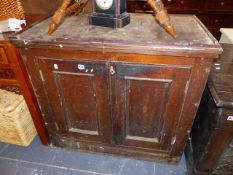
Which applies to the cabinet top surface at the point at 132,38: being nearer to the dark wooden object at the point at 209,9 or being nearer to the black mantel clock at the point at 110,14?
the black mantel clock at the point at 110,14

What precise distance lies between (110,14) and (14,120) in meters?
0.96

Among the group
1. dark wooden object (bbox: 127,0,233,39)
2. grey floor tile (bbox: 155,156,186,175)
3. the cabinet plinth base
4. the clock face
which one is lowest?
grey floor tile (bbox: 155,156,186,175)

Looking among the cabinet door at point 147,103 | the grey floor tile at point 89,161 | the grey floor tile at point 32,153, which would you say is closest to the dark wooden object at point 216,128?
the cabinet door at point 147,103

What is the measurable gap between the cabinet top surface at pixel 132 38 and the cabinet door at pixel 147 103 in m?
0.10

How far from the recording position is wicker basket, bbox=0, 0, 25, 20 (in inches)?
51.2

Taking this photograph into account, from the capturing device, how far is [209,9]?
2.48 meters

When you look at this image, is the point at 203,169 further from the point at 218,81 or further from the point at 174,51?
the point at 174,51

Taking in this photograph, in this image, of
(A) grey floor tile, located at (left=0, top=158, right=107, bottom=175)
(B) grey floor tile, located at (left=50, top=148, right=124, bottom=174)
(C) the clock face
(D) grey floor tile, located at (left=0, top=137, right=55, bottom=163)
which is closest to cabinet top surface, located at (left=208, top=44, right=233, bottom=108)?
(C) the clock face

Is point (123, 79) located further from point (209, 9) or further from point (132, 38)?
point (209, 9)

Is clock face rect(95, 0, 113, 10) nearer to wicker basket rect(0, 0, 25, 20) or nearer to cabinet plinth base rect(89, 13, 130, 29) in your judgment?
cabinet plinth base rect(89, 13, 130, 29)

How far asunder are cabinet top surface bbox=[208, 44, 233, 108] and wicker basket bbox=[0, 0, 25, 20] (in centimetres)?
127

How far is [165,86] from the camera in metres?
1.04

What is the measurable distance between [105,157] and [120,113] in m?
0.49

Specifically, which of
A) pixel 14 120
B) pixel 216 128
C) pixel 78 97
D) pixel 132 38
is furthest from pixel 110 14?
pixel 14 120
